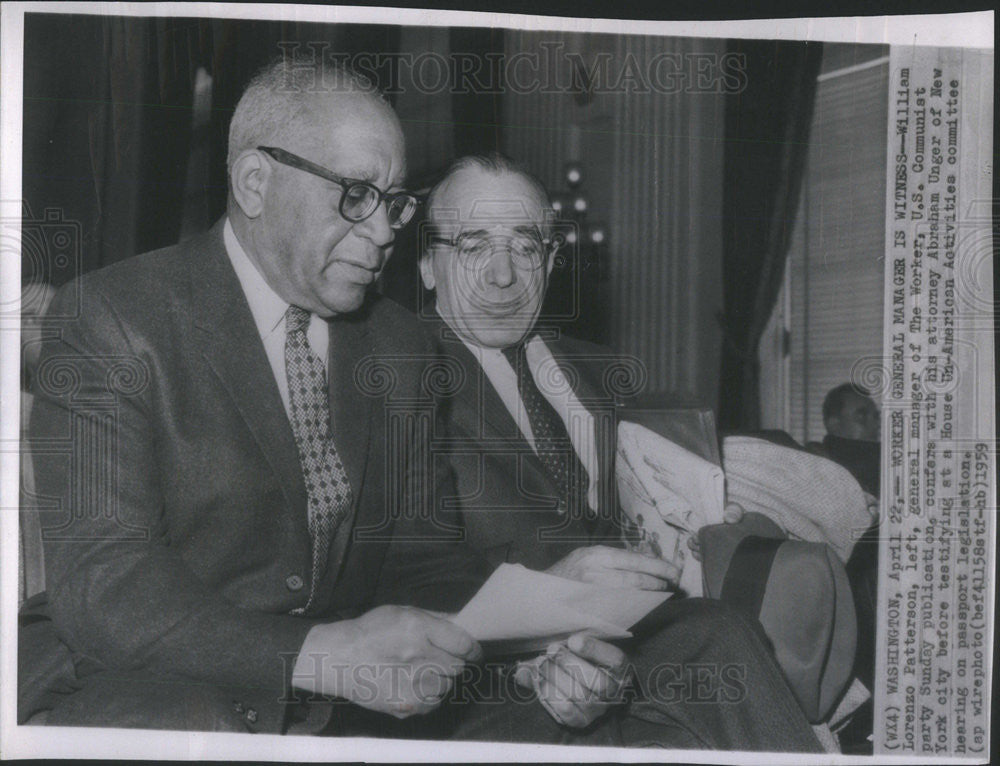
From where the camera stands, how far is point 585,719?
4.75 feet

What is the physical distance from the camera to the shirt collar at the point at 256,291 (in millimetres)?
1383

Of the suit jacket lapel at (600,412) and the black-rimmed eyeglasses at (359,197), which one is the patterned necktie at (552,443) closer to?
the suit jacket lapel at (600,412)

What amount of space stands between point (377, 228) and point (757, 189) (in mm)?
582

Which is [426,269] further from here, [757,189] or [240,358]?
[757,189]

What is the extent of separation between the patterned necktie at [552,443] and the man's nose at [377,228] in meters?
0.24

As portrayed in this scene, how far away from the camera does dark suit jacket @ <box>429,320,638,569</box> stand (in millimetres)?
1441

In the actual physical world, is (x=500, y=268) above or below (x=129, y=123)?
below

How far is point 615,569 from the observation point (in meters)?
1.44

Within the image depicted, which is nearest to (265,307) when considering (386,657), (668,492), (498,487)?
(498,487)

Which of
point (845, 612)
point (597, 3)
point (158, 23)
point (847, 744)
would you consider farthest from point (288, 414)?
point (847, 744)

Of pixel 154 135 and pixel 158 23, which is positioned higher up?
pixel 158 23

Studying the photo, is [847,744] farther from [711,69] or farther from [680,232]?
[711,69]

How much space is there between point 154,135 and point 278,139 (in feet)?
0.66

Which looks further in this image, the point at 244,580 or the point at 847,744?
the point at 847,744
